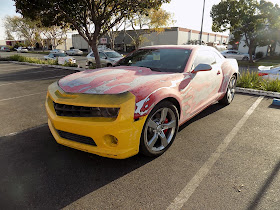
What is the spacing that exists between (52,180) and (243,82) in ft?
23.3

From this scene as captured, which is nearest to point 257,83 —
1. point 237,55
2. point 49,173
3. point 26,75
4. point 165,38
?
point 49,173

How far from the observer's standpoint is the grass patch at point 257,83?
21.5 ft

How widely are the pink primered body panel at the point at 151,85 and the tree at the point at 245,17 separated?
18467mm

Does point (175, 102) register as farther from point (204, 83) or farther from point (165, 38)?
point (165, 38)

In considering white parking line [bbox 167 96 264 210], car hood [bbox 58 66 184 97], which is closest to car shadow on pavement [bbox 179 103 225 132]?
white parking line [bbox 167 96 264 210]

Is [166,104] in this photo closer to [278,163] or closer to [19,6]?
[278,163]

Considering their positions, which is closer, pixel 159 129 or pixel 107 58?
pixel 159 129

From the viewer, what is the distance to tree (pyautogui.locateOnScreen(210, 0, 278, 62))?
1864cm

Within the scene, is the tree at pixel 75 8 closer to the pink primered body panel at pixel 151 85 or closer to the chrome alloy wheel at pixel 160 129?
the pink primered body panel at pixel 151 85

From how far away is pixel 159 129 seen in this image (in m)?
2.82

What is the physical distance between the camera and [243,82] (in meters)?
7.25

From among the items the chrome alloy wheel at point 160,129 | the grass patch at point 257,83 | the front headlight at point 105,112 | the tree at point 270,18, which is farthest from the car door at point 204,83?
the tree at point 270,18

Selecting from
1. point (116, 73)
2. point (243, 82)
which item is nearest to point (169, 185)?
point (116, 73)

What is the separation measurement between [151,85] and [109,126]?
31.6 inches
